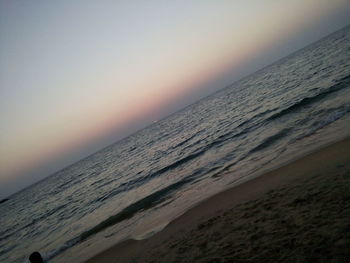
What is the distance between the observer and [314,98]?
22531 mm

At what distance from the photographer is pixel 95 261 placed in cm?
1064

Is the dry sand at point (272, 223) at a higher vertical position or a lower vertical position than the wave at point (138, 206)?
A: higher

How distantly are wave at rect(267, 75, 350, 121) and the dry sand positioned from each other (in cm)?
1288

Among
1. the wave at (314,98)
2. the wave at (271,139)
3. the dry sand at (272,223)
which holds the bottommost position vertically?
the wave at (271,139)

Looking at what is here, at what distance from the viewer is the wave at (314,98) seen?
2188 cm

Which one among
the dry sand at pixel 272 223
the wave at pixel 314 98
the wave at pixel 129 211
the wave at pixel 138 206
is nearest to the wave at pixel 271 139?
the wave at pixel 129 211

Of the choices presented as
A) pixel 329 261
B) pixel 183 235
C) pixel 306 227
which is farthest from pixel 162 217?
pixel 329 261

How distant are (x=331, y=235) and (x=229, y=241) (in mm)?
2711

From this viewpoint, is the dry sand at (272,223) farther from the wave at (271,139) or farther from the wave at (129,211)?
the wave at (271,139)

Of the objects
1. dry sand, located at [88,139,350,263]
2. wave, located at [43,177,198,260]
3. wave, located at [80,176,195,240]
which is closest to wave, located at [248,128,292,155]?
wave, located at [43,177,198,260]

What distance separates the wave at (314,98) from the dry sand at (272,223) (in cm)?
1288

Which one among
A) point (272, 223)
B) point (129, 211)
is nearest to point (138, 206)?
point (129, 211)

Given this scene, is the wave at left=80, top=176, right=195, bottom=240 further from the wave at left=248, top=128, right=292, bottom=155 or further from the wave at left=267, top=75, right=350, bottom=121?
the wave at left=267, top=75, right=350, bottom=121

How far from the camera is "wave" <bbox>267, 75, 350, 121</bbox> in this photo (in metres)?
21.9
